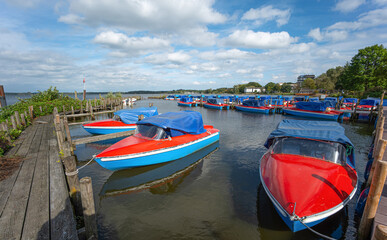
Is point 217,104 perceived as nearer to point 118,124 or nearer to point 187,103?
point 187,103

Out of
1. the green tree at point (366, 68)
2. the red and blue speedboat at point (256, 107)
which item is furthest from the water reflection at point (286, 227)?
the green tree at point (366, 68)

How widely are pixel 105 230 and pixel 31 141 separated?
8669 millimetres

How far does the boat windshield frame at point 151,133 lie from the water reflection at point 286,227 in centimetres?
560

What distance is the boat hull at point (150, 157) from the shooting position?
302 inches

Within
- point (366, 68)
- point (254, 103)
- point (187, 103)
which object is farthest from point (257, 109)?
point (366, 68)

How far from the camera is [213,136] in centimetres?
1268

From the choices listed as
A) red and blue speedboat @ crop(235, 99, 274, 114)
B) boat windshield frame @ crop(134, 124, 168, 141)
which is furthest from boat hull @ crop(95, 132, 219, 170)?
red and blue speedboat @ crop(235, 99, 274, 114)

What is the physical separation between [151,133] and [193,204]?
172 inches

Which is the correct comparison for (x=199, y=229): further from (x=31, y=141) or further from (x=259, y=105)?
(x=259, y=105)

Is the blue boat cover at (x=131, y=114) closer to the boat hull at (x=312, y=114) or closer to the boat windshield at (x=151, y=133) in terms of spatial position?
the boat windshield at (x=151, y=133)

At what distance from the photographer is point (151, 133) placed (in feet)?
30.6

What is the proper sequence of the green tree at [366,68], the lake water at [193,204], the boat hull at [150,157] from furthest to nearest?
the green tree at [366,68] < the boat hull at [150,157] < the lake water at [193,204]

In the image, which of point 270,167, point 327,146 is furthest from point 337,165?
point 270,167

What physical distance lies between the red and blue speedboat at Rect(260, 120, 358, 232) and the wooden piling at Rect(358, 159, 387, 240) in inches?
19.8
